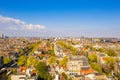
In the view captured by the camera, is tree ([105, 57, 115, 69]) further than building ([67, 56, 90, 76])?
Yes

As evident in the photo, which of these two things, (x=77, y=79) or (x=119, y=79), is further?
(x=119, y=79)

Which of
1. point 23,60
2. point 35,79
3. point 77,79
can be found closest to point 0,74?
point 35,79

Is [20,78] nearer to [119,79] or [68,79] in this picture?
[68,79]

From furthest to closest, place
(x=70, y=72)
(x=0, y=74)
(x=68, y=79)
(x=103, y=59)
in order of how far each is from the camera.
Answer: (x=103, y=59), (x=70, y=72), (x=68, y=79), (x=0, y=74)

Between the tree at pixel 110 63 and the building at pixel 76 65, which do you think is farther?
the tree at pixel 110 63

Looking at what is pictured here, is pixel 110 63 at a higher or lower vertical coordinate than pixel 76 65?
lower

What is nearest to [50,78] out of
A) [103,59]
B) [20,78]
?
[20,78]

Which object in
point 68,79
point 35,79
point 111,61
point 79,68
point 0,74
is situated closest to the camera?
point 0,74

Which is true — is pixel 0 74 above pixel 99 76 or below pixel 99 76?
above

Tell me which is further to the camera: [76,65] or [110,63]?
[110,63]
